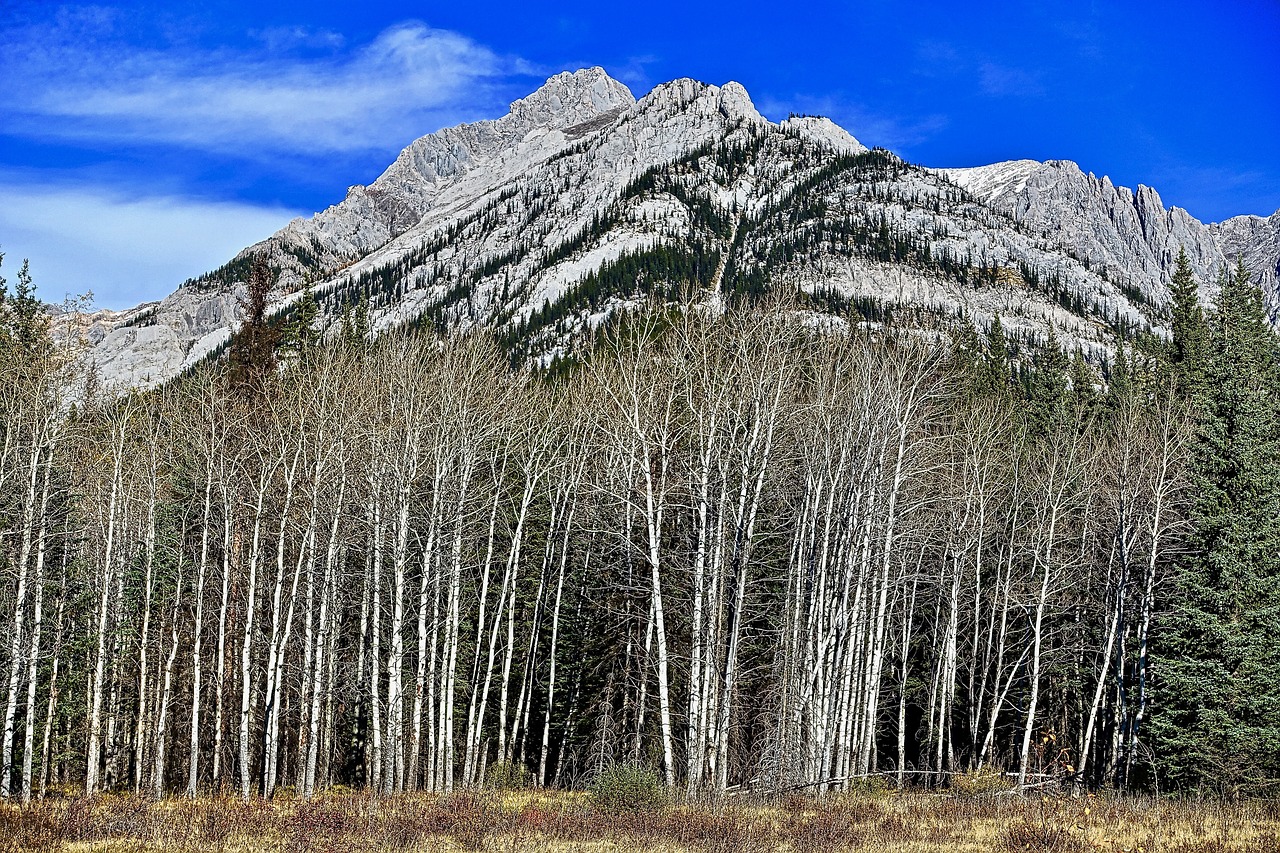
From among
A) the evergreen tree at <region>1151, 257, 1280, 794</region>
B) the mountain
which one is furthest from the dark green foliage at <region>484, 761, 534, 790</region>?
the mountain

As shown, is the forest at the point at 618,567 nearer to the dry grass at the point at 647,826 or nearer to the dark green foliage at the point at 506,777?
the dark green foliage at the point at 506,777

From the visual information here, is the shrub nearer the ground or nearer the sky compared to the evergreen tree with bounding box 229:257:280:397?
nearer the ground

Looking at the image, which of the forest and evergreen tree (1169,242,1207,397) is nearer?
the forest

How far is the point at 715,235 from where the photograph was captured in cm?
17200

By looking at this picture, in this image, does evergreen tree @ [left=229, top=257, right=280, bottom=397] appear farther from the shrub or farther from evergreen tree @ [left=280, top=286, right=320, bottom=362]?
the shrub

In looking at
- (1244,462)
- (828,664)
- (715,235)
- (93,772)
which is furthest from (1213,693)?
(715,235)

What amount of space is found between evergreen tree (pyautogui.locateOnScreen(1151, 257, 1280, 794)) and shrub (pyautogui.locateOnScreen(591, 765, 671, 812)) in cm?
1204

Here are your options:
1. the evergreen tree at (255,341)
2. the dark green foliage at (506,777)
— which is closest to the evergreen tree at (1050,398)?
the dark green foliage at (506,777)

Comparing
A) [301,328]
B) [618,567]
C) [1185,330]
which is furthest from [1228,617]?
[301,328]

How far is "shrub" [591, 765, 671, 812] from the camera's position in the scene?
16.2 metres

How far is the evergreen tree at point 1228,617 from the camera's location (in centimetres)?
1869

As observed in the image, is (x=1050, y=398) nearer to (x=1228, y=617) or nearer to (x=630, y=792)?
(x=1228, y=617)

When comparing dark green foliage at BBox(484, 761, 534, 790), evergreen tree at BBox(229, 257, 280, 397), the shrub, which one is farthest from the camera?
evergreen tree at BBox(229, 257, 280, 397)

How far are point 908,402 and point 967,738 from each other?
20305 millimetres
